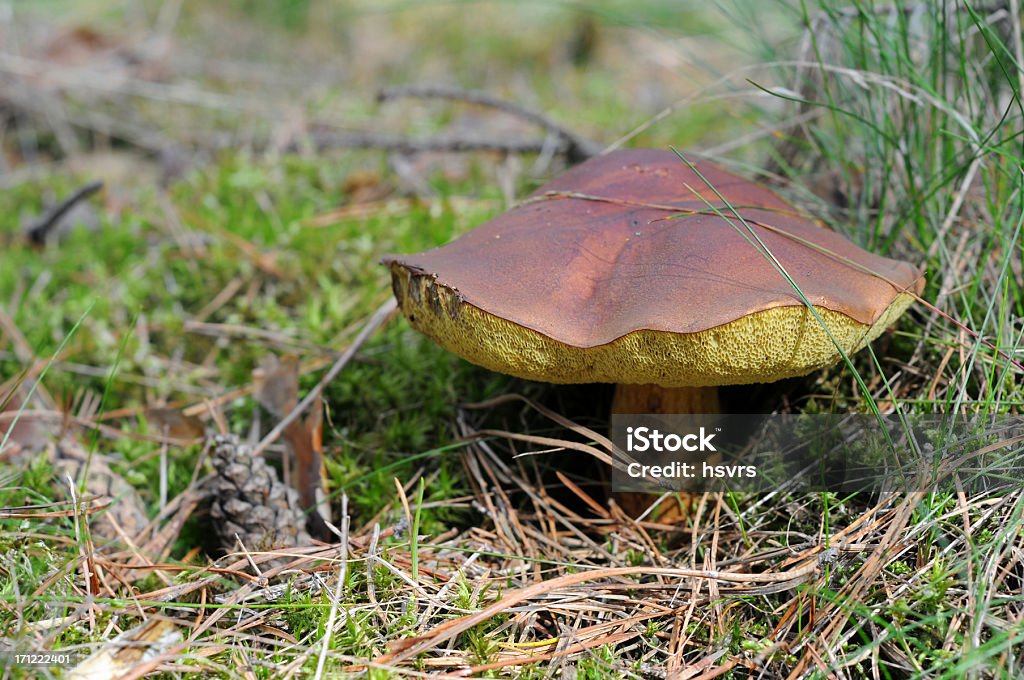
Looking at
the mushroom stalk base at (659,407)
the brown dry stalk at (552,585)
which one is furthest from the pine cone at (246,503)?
the mushroom stalk base at (659,407)

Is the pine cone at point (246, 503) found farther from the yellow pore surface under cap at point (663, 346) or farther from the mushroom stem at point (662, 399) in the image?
the mushroom stem at point (662, 399)

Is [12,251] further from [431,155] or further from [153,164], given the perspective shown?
[431,155]

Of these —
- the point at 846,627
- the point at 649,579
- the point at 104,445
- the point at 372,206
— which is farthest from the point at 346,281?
the point at 846,627

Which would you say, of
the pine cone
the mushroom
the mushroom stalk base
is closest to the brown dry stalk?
the mushroom stalk base

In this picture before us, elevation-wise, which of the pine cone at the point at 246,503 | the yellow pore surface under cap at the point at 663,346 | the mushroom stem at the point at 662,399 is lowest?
the pine cone at the point at 246,503

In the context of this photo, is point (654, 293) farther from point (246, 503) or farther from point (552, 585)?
point (246, 503)

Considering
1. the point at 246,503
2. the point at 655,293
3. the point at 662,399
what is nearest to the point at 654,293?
the point at 655,293
